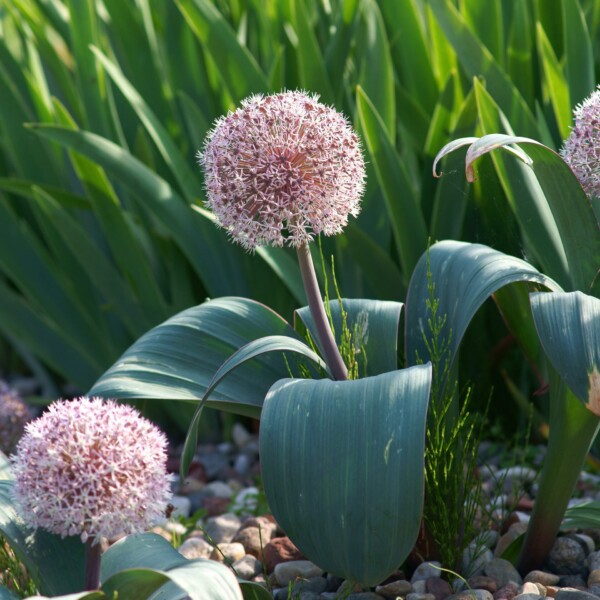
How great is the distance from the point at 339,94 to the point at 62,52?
57.4 inches

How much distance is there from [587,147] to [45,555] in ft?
3.22

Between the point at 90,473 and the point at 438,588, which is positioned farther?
the point at 438,588

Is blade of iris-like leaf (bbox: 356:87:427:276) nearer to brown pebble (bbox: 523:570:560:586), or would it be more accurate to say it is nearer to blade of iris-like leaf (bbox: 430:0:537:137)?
blade of iris-like leaf (bbox: 430:0:537:137)

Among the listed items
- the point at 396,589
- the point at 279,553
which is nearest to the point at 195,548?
the point at 279,553

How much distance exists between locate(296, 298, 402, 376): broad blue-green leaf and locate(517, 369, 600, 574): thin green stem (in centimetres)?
26

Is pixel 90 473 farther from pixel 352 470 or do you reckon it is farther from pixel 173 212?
pixel 173 212

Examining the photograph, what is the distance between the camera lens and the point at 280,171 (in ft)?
4.07

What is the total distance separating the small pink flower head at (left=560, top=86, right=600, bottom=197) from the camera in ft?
4.40

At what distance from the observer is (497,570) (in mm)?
1505

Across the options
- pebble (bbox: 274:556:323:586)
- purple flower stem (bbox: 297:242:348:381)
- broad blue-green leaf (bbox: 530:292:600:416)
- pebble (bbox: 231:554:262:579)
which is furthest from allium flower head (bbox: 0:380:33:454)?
broad blue-green leaf (bbox: 530:292:600:416)

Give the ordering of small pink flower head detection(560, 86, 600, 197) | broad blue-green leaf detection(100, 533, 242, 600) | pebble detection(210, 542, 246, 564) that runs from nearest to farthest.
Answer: broad blue-green leaf detection(100, 533, 242, 600) < small pink flower head detection(560, 86, 600, 197) < pebble detection(210, 542, 246, 564)

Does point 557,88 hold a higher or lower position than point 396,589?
higher

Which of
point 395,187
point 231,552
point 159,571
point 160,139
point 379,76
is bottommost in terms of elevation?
point 231,552

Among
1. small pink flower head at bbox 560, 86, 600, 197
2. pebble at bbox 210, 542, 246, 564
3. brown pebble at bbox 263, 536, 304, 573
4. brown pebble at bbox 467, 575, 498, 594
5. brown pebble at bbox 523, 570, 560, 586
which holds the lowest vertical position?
pebble at bbox 210, 542, 246, 564
